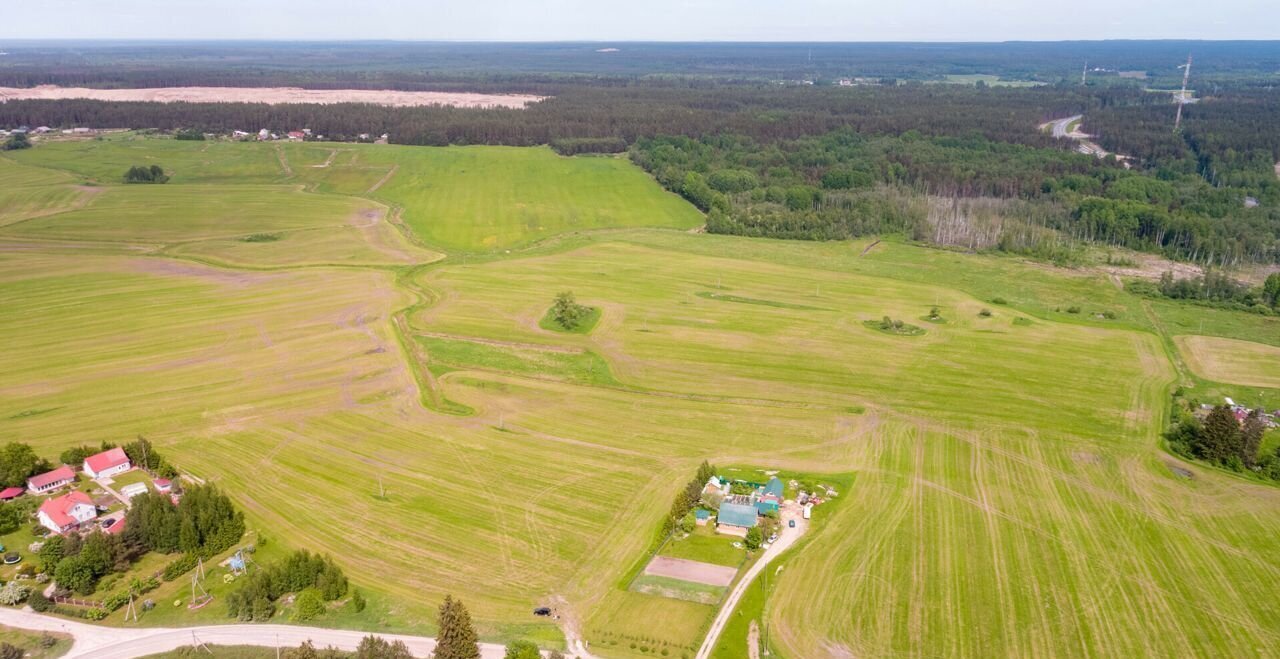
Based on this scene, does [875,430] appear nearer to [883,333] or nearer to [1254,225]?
[883,333]

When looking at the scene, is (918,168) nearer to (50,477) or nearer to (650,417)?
(650,417)

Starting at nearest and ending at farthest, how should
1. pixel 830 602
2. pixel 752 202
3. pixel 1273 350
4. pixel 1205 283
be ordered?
pixel 830 602 < pixel 1273 350 < pixel 1205 283 < pixel 752 202

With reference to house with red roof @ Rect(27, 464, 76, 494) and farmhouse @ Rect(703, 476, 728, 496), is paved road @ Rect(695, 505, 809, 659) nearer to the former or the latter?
farmhouse @ Rect(703, 476, 728, 496)

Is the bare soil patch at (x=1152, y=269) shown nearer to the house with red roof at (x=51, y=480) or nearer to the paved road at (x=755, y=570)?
the paved road at (x=755, y=570)

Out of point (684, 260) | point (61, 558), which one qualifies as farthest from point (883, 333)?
point (61, 558)

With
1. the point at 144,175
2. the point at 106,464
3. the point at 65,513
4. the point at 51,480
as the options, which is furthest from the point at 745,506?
the point at 144,175

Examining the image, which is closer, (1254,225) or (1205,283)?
Answer: (1205,283)

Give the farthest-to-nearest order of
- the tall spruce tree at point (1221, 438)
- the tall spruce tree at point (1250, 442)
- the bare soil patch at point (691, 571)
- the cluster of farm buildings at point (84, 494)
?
the tall spruce tree at point (1221, 438)
the tall spruce tree at point (1250, 442)
the cluster of farm buildings at point (84, 494)
the bare soil patch at point (691, 571)

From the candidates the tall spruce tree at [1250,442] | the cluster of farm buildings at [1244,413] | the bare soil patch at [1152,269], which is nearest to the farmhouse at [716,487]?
the tall spruce tree at [1250,442]
